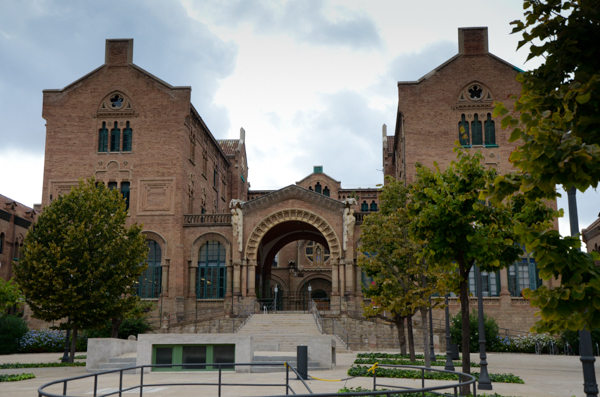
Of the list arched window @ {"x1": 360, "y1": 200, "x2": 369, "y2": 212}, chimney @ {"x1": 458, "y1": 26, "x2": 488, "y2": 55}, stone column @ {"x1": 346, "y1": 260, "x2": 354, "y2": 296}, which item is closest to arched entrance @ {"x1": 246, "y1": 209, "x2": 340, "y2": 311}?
stone column @ {"x1": 346, "y1": 260, "x2": 354, "y2": 296}

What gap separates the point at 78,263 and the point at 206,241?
15197mm

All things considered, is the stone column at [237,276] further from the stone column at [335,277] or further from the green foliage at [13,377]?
the green foliage at [13,377]

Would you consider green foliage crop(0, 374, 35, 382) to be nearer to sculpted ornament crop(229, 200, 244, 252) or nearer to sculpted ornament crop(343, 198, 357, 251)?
sculpted ornament crop(229, 200, 244, 252)

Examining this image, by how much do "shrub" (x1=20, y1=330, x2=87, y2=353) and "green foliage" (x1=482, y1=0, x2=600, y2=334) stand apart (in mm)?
35087

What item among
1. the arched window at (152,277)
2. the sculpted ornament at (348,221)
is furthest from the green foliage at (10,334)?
the sculpted ornament at (348,221)

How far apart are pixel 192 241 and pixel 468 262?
1155 inches

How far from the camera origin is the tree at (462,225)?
14320 millimetres

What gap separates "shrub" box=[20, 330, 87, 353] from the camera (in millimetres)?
36469

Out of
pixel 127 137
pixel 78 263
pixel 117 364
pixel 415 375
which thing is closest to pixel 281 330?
pixel 78 263

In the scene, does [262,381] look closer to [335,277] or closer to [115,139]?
[335,277]

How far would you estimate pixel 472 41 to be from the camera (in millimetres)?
43656

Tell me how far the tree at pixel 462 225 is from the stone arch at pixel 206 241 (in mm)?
27809

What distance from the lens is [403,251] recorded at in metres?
23.9

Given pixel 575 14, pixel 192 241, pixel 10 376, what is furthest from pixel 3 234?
pixel 575 14
